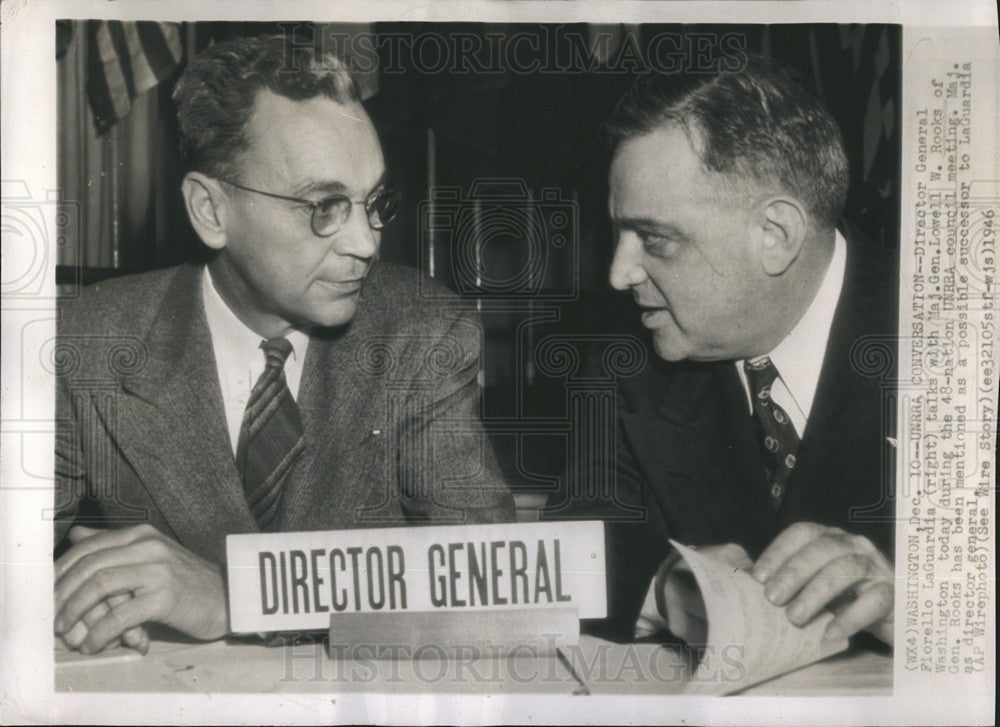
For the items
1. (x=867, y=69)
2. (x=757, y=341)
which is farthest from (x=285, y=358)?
(x=867, y=69)

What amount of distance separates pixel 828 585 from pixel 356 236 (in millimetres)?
977

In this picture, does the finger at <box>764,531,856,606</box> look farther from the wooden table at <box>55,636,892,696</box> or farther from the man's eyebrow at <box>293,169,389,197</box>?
the man's eyebrow at <box>293,169,389,197</box>

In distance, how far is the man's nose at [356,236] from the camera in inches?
70.2

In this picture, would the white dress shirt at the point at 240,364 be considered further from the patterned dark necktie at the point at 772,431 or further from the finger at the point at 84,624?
the patterned dark necktie at the point at 772,431

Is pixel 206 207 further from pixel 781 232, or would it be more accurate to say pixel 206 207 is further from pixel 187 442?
pixel 781 232

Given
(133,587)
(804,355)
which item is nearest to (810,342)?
(804,355)

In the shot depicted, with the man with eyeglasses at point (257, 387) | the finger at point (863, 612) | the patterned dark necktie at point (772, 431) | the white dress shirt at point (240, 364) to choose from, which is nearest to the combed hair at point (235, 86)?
the man with eyeglasses at point (257, 387)

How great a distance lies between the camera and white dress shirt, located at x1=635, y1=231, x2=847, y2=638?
1.80 m

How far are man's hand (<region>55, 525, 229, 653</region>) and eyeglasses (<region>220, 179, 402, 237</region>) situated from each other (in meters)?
0.59

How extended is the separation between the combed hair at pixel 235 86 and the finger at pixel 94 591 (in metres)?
0.69

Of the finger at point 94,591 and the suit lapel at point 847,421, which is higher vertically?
the suit lapel at point 847,421

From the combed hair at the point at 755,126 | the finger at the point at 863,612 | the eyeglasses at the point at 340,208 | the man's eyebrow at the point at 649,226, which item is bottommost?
the finger at the point at 863,612

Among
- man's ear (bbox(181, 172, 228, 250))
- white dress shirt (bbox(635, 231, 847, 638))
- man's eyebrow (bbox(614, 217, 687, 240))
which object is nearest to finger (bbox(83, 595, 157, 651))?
man's ear (bbox(181, 172, 228, 250))

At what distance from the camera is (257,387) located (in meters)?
1.83
